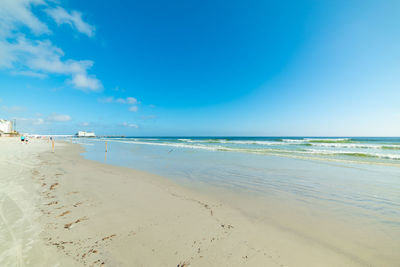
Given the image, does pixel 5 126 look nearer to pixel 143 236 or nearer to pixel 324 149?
pixel 143 236

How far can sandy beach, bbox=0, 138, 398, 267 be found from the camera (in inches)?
105

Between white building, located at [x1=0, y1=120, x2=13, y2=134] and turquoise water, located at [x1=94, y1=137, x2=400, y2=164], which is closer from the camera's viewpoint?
turquoise water, located at [x1=94, y1=137, x2=400, y2=164]

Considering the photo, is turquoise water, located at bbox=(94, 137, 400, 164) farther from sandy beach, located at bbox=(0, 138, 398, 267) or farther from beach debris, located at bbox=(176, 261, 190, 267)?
beach debris, located at bbox=(176, 261, 190, 267)

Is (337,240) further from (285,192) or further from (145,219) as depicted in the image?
(145,219)

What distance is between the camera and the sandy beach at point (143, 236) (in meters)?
2.67

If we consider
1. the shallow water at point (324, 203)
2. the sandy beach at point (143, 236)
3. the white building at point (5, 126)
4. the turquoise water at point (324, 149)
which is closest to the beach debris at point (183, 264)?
the sandy beach at point (143, 236)

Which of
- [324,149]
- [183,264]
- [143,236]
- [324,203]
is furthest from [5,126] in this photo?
[324,149]

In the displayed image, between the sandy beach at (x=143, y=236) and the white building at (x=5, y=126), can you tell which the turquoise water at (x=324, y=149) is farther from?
the white building at (x=5, y=126)

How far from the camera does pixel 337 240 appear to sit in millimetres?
3346

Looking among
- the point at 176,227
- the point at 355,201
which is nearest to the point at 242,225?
the point at 176,227

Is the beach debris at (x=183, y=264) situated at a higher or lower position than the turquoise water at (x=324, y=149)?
lower

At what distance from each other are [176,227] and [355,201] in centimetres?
612

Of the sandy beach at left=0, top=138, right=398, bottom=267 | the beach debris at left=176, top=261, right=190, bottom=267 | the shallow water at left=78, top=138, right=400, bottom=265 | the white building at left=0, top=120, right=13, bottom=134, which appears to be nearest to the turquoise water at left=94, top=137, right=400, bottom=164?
the shallow water at left=78, top=138, right=400, bottom=265

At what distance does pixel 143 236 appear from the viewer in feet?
10.7
